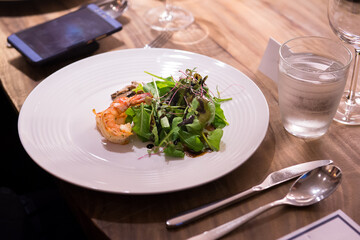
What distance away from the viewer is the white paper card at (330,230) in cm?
66

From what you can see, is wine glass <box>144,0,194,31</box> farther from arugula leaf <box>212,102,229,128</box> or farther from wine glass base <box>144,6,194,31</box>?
arugula leaf <box>212,102,229,128</box>

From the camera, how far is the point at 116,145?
2.69 feet

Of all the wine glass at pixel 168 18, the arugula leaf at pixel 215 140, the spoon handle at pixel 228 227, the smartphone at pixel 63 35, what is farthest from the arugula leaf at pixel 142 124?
the wine glass at pixel 168 18

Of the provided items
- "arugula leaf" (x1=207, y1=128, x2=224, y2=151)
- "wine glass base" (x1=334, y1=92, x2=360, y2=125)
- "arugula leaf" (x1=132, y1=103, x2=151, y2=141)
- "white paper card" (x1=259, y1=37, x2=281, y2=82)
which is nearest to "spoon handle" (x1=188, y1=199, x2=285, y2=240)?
"arugula leaf" (x1=207, y1=128, x2=224, y2=151)

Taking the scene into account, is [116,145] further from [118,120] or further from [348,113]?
[348,113]

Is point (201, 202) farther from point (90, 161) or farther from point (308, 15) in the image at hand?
point (308, 15)

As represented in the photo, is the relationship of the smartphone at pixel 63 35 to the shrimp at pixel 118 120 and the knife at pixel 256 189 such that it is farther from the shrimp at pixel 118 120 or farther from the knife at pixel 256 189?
the knife at pixel 256 189

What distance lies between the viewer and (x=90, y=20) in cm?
125

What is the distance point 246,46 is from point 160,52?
31cm

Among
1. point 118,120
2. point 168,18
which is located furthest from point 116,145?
point 168,18

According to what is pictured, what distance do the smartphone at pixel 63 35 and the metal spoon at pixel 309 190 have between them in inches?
29.0

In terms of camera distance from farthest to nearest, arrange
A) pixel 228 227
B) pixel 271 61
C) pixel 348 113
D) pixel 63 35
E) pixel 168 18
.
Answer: pixel 168 18
pixel 63 35
pixel 271 61
pixel 348 113
pixel 228 227

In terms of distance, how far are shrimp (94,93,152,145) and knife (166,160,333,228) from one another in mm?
226

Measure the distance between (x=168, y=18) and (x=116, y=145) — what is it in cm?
72
